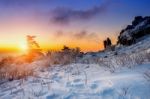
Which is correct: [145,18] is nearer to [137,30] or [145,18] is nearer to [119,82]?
[137,30]

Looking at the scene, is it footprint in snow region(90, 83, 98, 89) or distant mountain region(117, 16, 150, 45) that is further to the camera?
distant mountain region(117, 16, 150, 45)

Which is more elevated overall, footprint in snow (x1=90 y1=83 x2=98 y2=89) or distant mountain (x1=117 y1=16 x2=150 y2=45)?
distant mountain (x1=117 y1=16 x2=150 y2=45)

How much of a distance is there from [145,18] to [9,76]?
77.5 feet

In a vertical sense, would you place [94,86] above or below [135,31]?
below

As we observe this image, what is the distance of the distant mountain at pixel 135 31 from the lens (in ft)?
83.2

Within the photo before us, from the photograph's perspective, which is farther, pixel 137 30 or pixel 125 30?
pixel 125 30

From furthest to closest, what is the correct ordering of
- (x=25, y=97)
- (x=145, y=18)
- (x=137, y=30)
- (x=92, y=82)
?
1. (x=145, y=18)
2. (x=137, y=30)
3. (x=92, y=82)
4. (x=25, y=97)

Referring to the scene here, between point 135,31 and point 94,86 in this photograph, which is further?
point 135,31

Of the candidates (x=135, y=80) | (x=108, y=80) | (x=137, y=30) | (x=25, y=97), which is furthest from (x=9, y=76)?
(x=137, y=30)

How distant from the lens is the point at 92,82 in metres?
4.86

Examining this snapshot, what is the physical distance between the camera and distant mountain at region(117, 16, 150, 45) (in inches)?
999

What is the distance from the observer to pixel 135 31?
2623 centimetres

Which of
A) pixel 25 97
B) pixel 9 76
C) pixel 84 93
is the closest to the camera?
pixel 84 93

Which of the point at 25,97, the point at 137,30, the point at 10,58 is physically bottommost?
the point at 25,97
